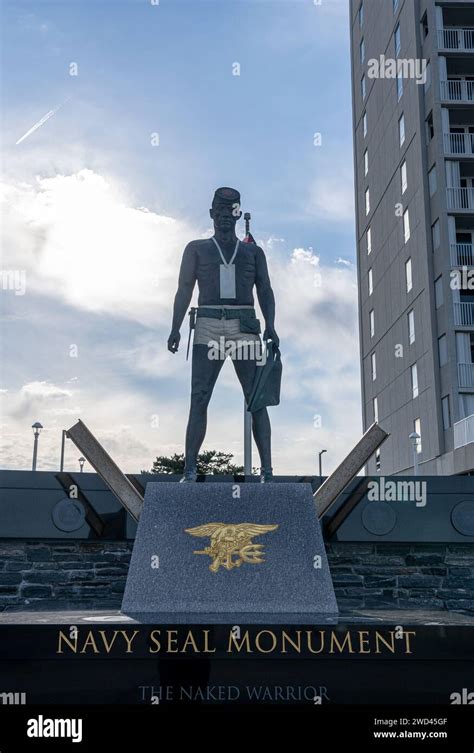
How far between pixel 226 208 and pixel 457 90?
2611 centimetres

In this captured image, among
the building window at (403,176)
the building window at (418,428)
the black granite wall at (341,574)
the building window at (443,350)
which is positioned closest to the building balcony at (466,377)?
the building window at (443,350)

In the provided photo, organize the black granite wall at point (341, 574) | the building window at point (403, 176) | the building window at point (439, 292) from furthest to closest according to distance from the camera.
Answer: the building window at point (403, 176) → the building window at point (439, 292) → the black granite wall at point (341, 574)

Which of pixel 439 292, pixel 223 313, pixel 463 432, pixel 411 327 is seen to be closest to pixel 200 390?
pixel 223 313

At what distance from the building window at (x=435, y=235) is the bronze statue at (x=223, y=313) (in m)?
22.1

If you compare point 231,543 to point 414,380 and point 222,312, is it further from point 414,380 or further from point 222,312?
point 414,380

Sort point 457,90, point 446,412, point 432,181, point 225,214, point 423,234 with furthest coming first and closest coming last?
point 457,90
point 432,181
point 423,234
point 446,412
point 225,214

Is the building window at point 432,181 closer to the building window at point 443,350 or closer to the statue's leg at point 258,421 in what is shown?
the building window at point 443,350

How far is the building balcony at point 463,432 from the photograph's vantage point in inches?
954

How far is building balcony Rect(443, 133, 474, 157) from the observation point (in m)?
28.7

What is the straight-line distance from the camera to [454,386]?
26391 millimetres

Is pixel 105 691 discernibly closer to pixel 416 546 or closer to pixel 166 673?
pixel 166 673

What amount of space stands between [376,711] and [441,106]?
28.6 metres

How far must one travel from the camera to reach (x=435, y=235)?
28.6m

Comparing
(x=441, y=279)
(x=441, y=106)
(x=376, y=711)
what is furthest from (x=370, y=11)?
(x=376, y=711)
